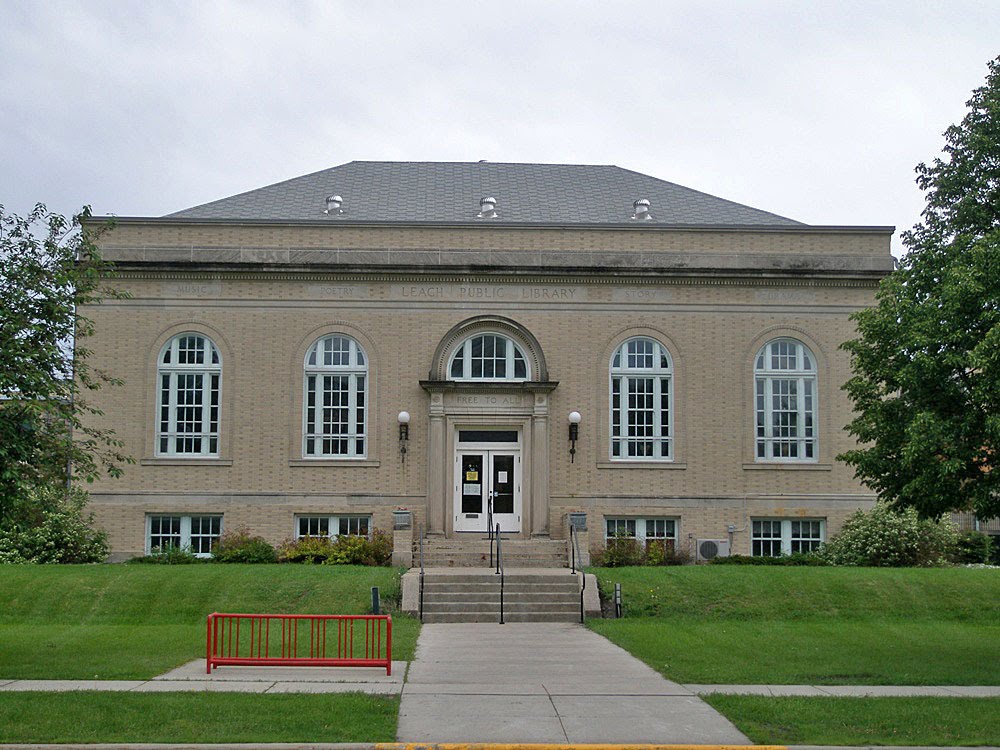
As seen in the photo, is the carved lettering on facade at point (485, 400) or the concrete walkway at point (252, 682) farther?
the carved lettering on facade at point (485, 400)

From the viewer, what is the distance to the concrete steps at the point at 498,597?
2078cm

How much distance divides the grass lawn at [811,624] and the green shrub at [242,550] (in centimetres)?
817

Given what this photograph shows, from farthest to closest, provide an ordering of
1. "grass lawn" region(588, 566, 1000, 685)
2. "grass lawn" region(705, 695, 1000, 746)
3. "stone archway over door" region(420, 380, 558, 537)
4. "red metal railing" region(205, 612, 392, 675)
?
1. "stone archway over door" region(420, 380, 558, 537)
2. "grass lawn" region(588, 566, 1000, 685)
3. "red metal railing" region(205, 612, 392, 675)
4. "grass lawn" region(705, 695, 1000, 746)

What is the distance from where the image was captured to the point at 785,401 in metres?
28.2

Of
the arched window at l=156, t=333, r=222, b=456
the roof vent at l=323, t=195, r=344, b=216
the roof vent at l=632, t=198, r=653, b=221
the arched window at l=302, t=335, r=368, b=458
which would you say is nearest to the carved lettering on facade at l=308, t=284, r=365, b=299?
the arched window at l=302, t=335, r=368, b=458

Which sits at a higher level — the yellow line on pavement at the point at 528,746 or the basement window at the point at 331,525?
the basement window at the point at 331,525

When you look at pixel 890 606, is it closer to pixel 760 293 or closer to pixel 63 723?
pixel 760 293

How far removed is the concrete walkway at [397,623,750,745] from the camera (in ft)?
34.4

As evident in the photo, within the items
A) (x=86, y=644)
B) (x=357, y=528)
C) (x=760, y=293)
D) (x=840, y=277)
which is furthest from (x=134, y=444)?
(x=840, y=277)

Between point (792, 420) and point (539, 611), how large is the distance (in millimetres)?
10486

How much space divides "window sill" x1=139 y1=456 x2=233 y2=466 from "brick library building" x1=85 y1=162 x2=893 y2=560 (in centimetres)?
6

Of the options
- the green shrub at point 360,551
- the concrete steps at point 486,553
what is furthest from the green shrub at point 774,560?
the green shrub at point 360,551

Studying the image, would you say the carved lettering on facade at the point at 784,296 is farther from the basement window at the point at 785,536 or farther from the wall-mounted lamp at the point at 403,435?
the wall-mounted lamp at the point at 403,435

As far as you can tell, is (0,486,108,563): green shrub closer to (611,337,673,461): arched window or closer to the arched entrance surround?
the arched entrance surround
